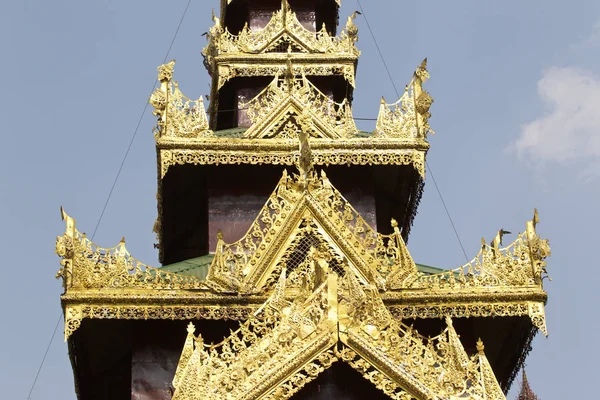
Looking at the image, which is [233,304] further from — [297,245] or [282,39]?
[282,39]

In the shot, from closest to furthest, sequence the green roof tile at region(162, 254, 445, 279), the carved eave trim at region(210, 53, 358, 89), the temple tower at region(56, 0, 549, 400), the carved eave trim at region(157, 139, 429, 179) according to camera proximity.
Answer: the temple tower at region(56, 0, 549, 400) → the green roof tile at region(162, 254, 445, 279) → the carved eave trim at region(157, 139, 429, 179) → the carved eave trim at region(210, 53, 358, 89)

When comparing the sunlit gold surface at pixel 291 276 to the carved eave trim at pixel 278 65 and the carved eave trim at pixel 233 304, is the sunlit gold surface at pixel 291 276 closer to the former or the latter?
the carved eave trim at pixel 233 304

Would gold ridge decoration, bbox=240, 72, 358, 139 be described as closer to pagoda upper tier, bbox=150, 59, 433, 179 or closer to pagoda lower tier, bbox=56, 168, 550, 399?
pagoda upper tier, bbox=150, 59, 433, 179

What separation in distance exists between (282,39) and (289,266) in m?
6.62

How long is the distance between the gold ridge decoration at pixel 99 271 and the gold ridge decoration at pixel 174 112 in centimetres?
292

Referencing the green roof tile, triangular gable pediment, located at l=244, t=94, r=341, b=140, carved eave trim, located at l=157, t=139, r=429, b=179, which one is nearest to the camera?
the green roof tile

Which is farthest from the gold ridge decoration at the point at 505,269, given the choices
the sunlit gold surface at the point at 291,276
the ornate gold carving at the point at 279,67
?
the ornate gold carving at the point at 279,67

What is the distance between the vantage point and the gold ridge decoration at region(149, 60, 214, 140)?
1945cm

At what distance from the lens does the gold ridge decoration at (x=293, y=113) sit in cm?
1994

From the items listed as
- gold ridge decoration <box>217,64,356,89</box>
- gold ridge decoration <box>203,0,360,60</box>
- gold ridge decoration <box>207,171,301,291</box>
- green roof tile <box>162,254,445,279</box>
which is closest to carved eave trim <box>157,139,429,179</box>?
green roof tile <box>162,254,445,279</box>

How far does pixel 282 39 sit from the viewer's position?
2233cm

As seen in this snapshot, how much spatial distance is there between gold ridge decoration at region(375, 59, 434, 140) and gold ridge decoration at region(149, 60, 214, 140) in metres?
2.63

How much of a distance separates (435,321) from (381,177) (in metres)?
3.54

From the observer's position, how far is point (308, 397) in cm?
1243
